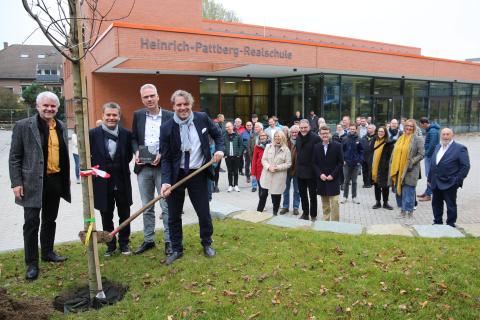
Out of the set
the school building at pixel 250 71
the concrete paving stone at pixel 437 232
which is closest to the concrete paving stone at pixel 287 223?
the concrete paving stone at pixel 437 232

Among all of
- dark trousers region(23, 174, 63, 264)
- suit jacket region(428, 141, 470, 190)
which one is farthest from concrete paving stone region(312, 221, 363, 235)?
dark trousers region(23, 174, 63, 264)

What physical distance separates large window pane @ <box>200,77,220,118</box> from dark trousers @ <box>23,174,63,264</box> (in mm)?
17355

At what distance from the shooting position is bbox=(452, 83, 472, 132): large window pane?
29.3 m

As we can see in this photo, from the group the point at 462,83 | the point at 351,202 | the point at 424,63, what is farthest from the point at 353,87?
the point at 351,202

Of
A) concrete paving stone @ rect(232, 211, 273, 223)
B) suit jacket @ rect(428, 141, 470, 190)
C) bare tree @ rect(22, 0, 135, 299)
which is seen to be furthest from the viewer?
suit jacket @ rect(428, 141, 470, 190)

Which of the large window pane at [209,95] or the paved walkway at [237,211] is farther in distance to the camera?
the large window pane at [209,95]

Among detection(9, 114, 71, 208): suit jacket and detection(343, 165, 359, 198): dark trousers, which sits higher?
detection(9, 114, 71, 208): suit jacket

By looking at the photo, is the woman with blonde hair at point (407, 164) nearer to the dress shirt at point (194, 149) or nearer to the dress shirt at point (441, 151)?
the dress shirt at point (441, 151)

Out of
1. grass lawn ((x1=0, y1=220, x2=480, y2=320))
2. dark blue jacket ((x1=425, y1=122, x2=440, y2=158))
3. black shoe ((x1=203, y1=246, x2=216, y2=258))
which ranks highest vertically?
dark blue jacket ((x1=425, y1=122, x2=440, y2=158))

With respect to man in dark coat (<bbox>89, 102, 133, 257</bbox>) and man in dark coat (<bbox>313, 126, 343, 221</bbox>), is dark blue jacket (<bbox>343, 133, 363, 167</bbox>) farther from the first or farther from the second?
man in dark coat (<bbox>89, 102, 133, 257</bbox>)

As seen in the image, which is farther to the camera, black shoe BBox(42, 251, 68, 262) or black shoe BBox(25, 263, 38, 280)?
black shoe BBox(42, 251, 68, 262)

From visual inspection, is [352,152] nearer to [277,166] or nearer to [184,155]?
[277,166]

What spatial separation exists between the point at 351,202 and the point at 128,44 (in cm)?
893

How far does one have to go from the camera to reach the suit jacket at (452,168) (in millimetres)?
6418
